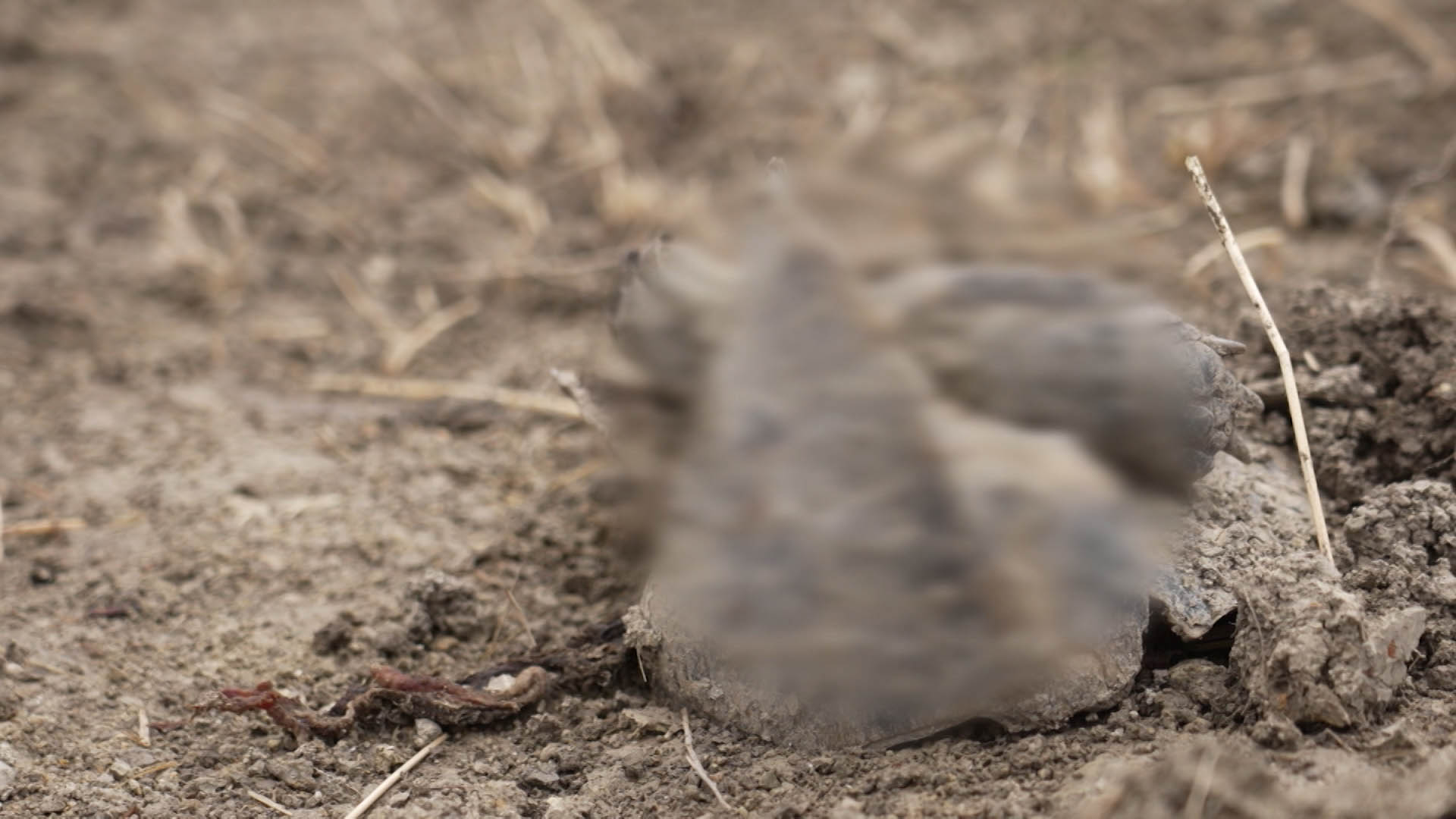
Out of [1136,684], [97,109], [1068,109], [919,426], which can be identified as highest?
[1068,109]

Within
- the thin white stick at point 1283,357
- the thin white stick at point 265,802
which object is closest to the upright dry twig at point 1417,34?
the thin white stick at point 1283,357

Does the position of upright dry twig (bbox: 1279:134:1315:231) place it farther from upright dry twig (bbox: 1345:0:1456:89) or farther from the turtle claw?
the turtle claw

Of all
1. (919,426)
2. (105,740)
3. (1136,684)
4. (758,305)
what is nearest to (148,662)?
(105,740)

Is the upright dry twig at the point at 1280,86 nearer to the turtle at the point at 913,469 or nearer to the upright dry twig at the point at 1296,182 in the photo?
the upright dry twig at the point at 1296,182

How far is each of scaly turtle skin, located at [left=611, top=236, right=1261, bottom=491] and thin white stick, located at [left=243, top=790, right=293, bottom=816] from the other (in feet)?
2.04

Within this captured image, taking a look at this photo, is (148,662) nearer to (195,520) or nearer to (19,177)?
(195,520)

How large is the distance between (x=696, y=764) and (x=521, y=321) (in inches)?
57.3

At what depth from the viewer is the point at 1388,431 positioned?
5.43 feet

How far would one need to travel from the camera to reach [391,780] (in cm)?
145

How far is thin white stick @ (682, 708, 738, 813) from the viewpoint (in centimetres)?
135

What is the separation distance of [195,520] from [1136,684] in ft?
4.60

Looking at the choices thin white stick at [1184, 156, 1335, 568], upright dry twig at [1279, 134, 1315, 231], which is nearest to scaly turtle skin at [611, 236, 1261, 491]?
thin white stick at [1184, 156, 1335, 568]

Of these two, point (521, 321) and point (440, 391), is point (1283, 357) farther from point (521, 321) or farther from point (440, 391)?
point (521, 321)

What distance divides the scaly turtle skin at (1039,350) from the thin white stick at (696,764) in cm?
41
